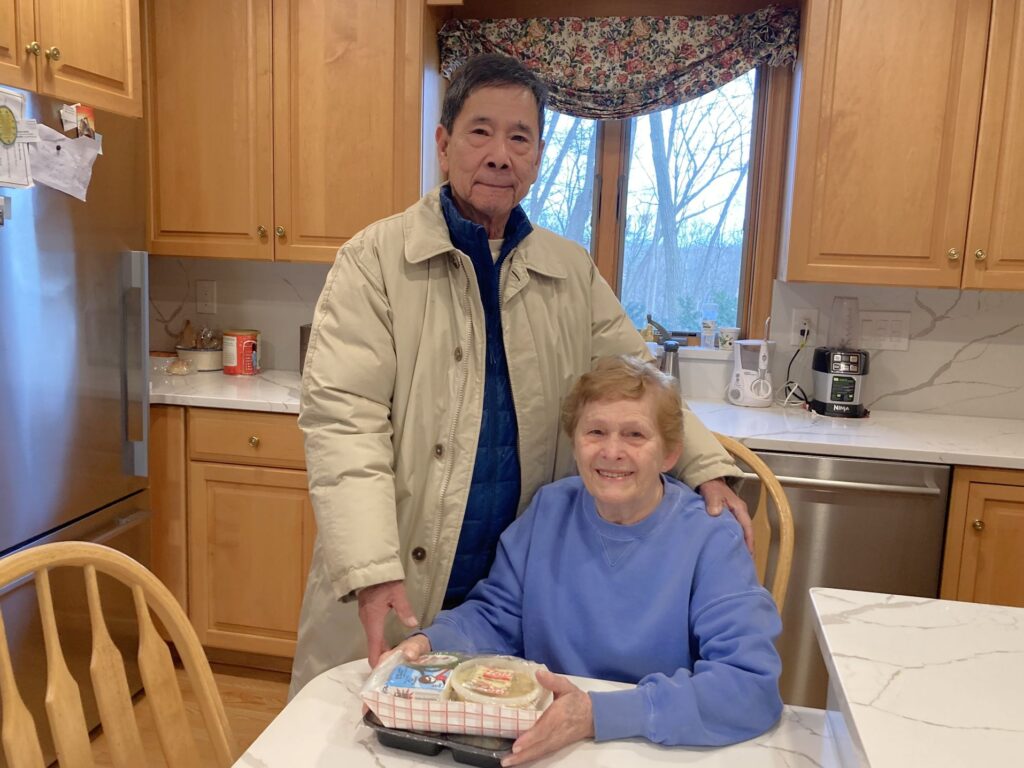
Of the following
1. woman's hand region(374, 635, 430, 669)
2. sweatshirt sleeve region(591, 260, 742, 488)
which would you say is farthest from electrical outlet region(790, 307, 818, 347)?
woman's hand region(374, 635, 430, 669)

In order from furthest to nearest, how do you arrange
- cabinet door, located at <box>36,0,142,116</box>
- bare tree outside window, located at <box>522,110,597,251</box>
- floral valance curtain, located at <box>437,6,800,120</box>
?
bare tree outside window, located at <box>522,110,597,251</box>
floral valance curtain, located at <box>437,6,800,120</box>
cabinet door, located at <box>36,0,142,116</box>

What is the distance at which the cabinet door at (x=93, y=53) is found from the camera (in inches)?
80.1

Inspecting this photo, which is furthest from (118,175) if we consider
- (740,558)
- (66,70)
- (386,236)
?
(740,558)

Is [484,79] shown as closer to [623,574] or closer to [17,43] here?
[623,574]

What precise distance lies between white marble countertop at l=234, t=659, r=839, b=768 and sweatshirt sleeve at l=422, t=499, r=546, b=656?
9.0 inches

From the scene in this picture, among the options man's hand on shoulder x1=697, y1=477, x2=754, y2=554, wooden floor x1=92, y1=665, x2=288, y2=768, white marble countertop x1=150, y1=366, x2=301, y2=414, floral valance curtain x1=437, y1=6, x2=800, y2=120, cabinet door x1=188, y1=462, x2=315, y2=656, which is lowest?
wooden floor x1=92, y1=665, x2=288, y2=768

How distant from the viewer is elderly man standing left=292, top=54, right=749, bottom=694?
1.30 meters

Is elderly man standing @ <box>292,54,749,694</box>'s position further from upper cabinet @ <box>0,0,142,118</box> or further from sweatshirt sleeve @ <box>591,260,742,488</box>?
upper cabinet @ <box>0,0,142,118</box>

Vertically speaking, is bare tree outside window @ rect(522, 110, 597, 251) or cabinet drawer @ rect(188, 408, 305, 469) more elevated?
bare tree outside window @ rect(522, 110, 597, 251)

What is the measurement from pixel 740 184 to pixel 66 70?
6.77 feet

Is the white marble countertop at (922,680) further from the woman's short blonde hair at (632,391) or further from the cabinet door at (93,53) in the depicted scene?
the cabinet door at (93,53)

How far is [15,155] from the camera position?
190cm

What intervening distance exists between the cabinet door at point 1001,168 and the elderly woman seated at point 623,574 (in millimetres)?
1539

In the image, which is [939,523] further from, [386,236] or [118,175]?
[118,175]
